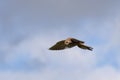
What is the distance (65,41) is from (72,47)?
55.3 inches

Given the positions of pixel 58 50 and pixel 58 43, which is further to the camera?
pixel 58 43

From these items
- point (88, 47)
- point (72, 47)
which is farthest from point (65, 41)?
point (88, 47)

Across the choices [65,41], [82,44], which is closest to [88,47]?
[82,44]

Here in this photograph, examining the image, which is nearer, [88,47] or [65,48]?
[65,48]

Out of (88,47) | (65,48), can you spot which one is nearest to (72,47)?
(65,48)

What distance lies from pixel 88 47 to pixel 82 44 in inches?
58.3

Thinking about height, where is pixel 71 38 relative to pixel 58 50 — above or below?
above

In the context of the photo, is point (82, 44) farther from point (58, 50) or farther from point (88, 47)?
point (58, 50)

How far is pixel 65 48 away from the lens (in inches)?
1746

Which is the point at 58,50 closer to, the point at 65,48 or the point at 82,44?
the point at 65,48

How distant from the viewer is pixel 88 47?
1906 inches

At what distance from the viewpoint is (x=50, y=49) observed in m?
44.0

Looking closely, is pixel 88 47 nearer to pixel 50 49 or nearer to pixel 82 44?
pixel 82 44

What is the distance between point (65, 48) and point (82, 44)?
3.97 metres
